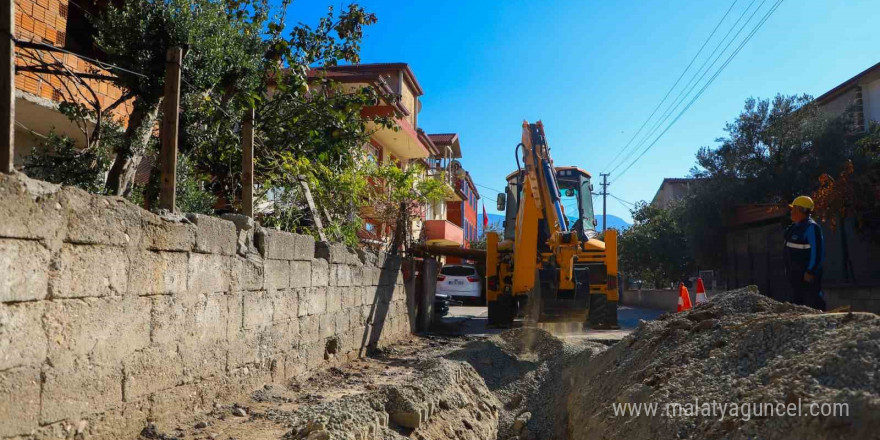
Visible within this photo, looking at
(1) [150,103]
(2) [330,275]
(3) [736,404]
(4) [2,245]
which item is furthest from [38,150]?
(3) [736,404]

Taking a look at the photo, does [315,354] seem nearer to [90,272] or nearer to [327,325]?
[327,325]

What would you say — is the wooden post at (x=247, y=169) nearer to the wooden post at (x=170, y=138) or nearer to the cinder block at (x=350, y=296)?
the wooden post at (x=170, y=138)

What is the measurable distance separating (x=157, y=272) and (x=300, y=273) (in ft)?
8.78

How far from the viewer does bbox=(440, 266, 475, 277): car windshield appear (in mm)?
22797

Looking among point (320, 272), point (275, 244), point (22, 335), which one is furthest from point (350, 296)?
point (22, 335)

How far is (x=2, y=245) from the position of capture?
3.12m

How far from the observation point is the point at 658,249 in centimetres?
2823

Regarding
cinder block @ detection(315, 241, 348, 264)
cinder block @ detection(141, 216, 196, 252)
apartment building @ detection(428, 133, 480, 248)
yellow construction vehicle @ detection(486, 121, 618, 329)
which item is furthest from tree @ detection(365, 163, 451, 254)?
apartment building @ detection(428, 133, 480, 248)

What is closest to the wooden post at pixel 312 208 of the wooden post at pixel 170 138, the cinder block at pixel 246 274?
the cinder block at pixel 246 274

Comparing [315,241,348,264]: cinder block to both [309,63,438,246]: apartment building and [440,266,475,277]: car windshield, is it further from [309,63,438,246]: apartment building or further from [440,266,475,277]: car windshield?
[440,266,475,277]: car windshield

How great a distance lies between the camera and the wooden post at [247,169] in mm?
6719

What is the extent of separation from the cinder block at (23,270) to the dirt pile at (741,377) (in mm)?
3446

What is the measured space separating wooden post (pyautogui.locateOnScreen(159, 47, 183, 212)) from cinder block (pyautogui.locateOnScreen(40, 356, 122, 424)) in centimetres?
145

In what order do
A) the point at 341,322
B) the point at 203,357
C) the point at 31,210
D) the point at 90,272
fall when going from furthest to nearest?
the point at 341,322
the point at 203,357
the point at 90,272
the point at 31,210
